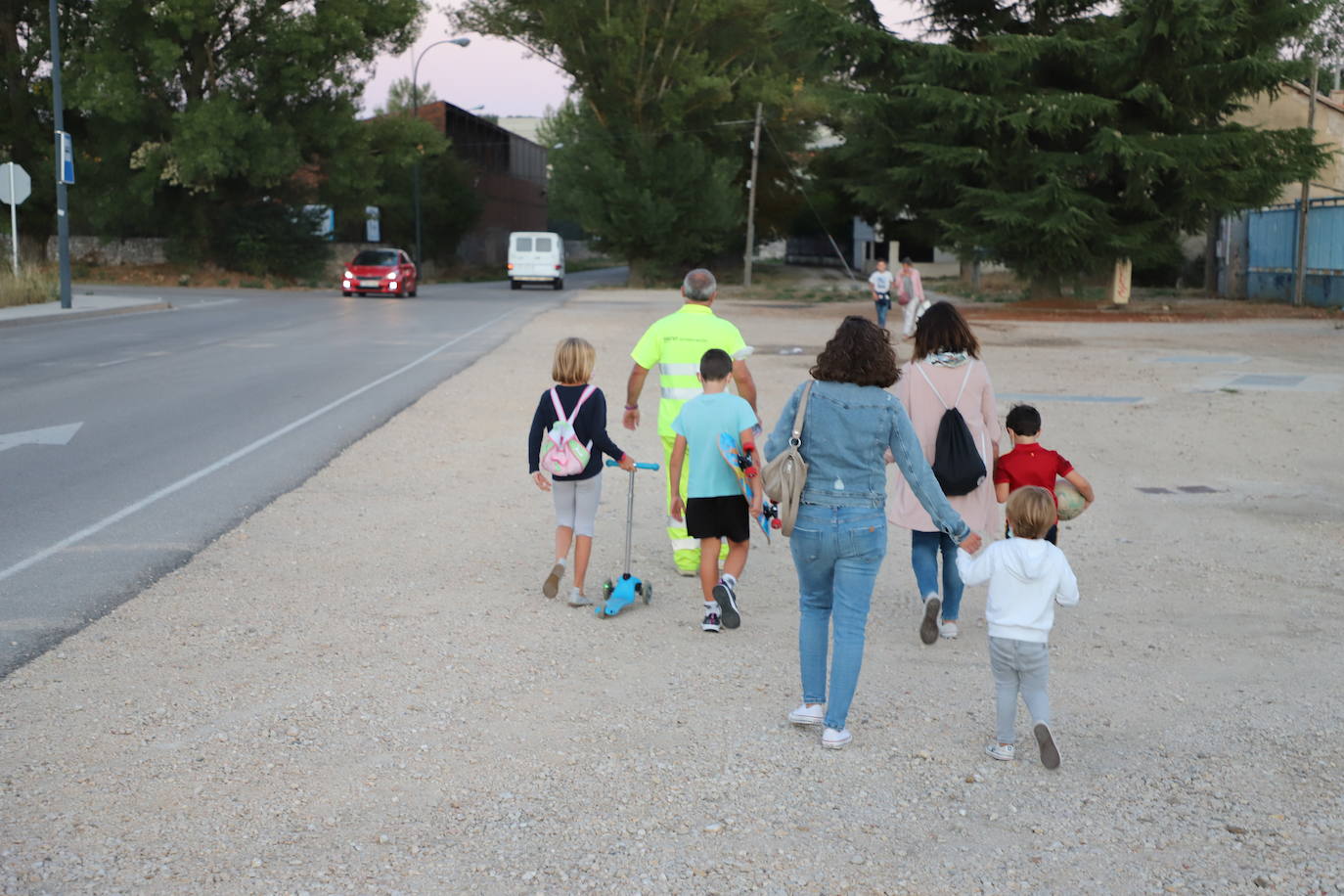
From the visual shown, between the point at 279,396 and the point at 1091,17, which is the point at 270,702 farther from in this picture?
the point at 1091,17

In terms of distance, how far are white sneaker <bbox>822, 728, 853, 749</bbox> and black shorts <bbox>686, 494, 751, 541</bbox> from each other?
1693 millimetres

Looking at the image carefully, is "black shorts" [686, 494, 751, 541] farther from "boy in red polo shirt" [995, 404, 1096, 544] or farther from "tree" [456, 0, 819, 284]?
"tree" [456, 0, 819, 284]

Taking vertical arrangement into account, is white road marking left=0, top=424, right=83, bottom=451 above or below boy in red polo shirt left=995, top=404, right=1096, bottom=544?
below

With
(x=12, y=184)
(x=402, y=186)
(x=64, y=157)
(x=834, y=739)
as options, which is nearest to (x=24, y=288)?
(x=12, y=184)

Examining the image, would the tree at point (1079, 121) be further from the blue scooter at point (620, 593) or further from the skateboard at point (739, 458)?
the skateboard at point (739, 458)

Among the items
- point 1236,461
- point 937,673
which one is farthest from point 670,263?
point 937,673

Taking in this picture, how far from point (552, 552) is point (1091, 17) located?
1346 inches

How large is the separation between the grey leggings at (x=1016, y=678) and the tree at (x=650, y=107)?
53.8 m

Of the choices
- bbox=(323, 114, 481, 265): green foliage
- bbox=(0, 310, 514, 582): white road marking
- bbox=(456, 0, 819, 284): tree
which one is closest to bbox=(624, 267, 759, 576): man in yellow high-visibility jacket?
bbox=(0, 310, 514, 582): white road marking

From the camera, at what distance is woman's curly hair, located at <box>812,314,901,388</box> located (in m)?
5.02

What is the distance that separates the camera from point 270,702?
5.34 metres

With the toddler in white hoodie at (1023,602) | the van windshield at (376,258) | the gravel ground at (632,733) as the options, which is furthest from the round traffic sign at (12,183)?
the toddler in white hoodie at (1023,602)

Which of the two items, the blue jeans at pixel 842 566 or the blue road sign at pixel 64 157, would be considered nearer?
the blue jeans at pixel 842 566

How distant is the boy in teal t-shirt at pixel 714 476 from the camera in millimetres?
6320
